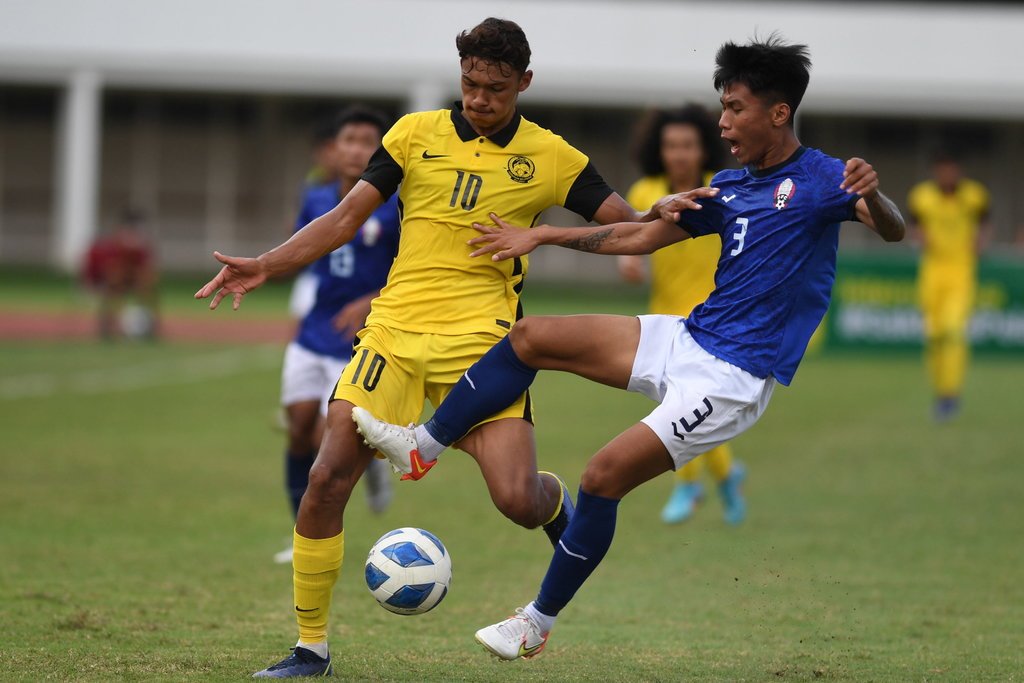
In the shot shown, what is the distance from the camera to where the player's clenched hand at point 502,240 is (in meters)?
5.93

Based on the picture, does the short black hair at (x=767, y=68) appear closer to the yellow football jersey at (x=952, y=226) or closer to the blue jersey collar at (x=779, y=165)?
the blue jersey collar at (x=779, y=165)

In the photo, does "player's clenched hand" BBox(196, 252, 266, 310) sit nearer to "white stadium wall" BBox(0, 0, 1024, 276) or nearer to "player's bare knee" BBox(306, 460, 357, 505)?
"player's bare knee" BBox(306, 460, 357, 505)

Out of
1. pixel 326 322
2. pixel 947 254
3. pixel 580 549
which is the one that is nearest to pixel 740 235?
pixel 580 549

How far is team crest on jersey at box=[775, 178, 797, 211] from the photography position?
5711mm

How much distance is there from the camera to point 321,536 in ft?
19.0

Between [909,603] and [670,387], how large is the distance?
2.59 metres

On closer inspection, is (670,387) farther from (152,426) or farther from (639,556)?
(152,426)

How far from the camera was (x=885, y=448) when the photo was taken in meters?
14.0

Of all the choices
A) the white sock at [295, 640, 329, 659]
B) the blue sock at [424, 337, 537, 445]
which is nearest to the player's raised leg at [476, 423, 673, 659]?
the blue sock at [424, 337, 537, 445]

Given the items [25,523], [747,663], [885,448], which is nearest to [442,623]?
[747,663]

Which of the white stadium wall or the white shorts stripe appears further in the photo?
the white stadium wall

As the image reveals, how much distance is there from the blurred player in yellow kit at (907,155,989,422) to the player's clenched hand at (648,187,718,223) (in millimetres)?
10950

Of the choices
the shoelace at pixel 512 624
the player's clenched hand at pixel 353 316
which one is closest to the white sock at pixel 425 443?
the shoelace at pixel 512 624

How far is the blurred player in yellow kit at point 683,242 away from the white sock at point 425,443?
3658 mm
